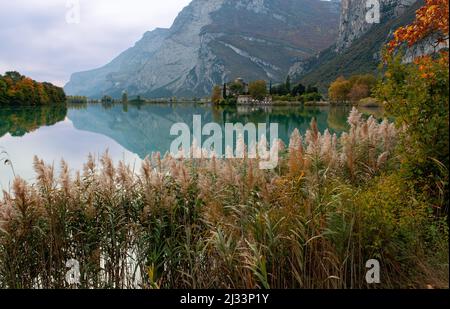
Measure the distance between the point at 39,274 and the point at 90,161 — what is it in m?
1.64

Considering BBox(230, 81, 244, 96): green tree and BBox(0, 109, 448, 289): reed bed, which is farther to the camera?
BBox(230, 81, 244, 96): green tree

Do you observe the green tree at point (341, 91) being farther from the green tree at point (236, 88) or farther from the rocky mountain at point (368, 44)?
the rocky mountain at point (368, 44)

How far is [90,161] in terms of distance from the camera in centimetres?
600

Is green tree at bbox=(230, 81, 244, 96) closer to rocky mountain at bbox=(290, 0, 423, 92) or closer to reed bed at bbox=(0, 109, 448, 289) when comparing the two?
rocky mountain at bbox=(290, 0, 423, 92)

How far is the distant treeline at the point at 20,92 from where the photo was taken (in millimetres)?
79812

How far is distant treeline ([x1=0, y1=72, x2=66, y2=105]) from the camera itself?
79812 millimetres

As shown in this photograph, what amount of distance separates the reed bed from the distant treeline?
83498mm

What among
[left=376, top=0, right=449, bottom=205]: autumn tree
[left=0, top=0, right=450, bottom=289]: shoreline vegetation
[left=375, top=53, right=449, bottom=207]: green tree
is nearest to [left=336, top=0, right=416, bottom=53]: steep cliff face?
[left=376, top=0, right=449, bottom=205]: autumn tree

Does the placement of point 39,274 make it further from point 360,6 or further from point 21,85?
point 360,6

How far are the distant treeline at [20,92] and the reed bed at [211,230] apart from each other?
3287 inches

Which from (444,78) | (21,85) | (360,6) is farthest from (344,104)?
(360,6)
